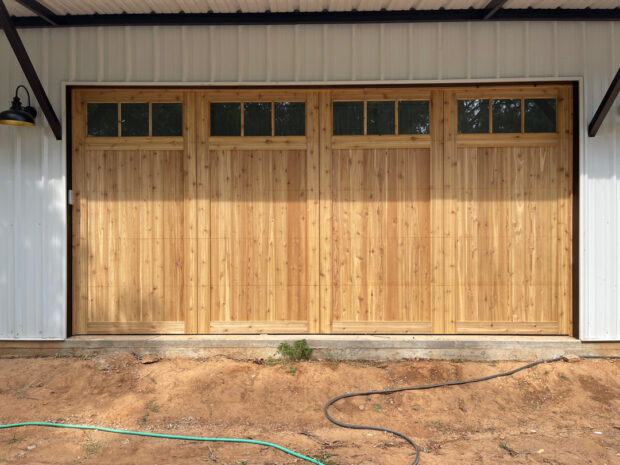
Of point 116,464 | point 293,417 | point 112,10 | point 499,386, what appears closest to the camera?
point 116,464

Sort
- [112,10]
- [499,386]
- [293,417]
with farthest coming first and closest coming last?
[112,10] → [499,386] → [293,417]

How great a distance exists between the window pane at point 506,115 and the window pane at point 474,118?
10cm

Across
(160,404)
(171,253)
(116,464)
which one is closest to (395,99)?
(171,253)

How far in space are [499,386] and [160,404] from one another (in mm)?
Result: 3197

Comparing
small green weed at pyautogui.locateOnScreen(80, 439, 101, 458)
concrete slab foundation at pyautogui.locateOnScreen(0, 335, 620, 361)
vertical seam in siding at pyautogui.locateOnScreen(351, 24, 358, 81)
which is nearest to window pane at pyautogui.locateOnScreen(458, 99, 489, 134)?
vertical seam in siding at pyautogui.locateOnScreen(351, 24, 358, 81)

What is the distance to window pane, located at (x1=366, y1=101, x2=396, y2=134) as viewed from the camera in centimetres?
475

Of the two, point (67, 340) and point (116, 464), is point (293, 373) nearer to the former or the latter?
point (116, 464)

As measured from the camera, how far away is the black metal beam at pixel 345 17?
4.52 meters

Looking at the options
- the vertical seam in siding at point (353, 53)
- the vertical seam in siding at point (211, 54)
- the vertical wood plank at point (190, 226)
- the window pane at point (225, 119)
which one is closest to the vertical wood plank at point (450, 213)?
the vertical seam in siding at point (353, 53)

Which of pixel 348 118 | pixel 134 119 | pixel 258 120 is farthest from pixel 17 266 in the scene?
pixel 348 118

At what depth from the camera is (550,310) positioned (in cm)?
471

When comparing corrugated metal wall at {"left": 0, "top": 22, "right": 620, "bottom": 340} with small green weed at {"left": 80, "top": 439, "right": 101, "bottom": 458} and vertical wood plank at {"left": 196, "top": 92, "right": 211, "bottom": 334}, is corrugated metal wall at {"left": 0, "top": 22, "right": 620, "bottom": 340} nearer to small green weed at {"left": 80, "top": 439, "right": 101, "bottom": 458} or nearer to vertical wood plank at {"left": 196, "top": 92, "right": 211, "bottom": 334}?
vertical wood plank at {"left": 196, "top": 92, "right": 211, "bottom": 334}

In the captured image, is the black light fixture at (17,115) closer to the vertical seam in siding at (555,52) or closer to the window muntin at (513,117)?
the window muntin at (513,117)

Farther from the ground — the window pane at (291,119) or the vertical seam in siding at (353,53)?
the vertical seam in siding at (353,53)
